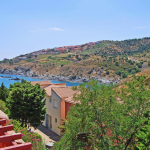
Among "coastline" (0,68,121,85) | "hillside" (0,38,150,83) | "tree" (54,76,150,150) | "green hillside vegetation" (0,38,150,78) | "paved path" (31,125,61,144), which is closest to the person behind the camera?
"tree" (54,76,150,150)

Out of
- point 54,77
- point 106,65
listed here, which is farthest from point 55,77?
point 106,65

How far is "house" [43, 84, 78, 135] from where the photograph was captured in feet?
71.5

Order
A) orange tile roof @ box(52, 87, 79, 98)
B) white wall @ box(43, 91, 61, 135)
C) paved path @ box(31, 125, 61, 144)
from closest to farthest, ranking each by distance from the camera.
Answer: paved path @ box(31, 125, 61, 144) < orange tile roof @ box(52, 87, 79, 98) < white wall @ box(43, 91, 61, 135)

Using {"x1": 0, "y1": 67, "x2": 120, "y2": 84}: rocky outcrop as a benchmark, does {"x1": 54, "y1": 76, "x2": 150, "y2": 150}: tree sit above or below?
above

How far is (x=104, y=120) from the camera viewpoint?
22.2ft

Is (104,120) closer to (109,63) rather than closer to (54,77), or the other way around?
(109,63)

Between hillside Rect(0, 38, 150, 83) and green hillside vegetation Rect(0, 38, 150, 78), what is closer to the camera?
hillside Rect(0, 38, 150, 83)

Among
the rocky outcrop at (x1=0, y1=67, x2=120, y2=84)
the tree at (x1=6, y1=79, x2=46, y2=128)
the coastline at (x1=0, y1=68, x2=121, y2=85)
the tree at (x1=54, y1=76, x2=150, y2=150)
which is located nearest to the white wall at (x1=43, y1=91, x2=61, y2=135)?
the tree at (x1=6, y1=79, x2=46, y2=128)

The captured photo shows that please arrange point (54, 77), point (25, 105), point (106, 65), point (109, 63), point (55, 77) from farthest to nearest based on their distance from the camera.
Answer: point (54, 77) < point (55, 77) < point (109, 63) < point (106, 65) < point (25, 105)

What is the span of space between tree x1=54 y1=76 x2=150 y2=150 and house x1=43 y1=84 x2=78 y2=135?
13.5m

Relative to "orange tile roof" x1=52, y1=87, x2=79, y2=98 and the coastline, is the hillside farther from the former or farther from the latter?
"orange tile roof" x1=52, y1=87, x2=79, y2=98

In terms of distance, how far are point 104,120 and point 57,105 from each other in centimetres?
1644

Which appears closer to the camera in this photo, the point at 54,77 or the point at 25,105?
the point at 25,105

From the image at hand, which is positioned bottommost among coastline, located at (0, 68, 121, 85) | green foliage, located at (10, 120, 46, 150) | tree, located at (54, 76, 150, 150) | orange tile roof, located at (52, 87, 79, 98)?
coastline, located at (0, 68, 121, 85)
